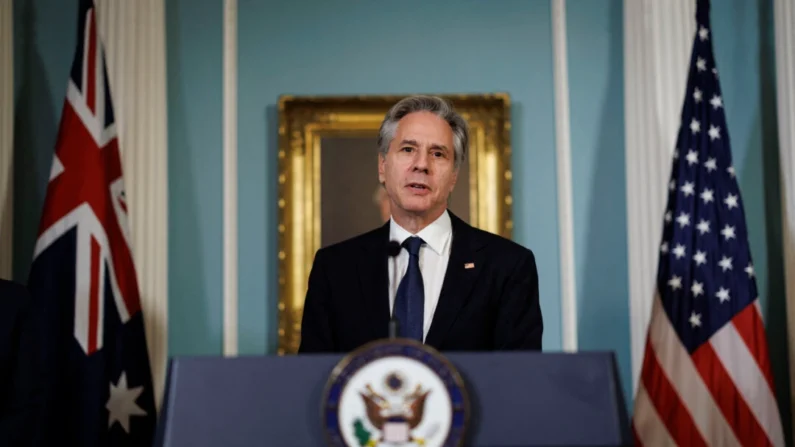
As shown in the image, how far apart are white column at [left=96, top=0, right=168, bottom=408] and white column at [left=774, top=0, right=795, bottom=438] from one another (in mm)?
3008

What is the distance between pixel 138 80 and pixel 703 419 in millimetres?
3157

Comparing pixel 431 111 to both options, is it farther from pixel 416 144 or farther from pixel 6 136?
pixel 6 136

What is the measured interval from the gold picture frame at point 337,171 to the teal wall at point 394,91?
100 mm

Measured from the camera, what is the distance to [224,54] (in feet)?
15.2

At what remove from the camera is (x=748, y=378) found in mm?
3811

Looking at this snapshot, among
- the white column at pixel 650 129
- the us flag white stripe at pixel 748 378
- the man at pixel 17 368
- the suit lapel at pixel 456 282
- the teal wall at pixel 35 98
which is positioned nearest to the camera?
the suit lapel at pixel 456 282

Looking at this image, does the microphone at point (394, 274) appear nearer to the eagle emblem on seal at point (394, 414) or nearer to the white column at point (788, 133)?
the eagle emblem on seal at point (394, 414)

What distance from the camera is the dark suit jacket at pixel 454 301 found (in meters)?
2.29

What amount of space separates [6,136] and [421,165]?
8.88 feet

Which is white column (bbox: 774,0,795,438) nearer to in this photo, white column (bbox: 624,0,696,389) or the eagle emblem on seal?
white column (bbox: 624,0,696,389)

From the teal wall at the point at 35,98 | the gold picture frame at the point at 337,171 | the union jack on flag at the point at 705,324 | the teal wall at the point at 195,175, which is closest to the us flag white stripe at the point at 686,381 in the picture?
the union jack on flag at the point at 705,324

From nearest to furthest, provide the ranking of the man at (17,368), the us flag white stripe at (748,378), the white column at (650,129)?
the man at (17,368), the us flag white stripe at (748,378), the white column at (650,129)

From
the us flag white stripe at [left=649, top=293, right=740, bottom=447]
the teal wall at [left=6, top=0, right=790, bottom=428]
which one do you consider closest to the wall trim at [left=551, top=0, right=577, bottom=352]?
the teal wall at [left=6, top=0, right=790, bottom=428]

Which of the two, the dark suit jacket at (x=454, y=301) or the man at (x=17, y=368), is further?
the man at (x=17, y=368)
